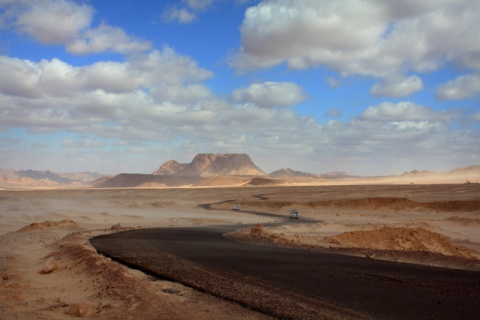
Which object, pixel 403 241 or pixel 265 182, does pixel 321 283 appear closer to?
pixel 403 241

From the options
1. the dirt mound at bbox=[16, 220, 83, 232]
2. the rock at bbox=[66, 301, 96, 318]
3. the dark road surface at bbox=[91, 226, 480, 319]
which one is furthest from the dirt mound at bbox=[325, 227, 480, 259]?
the dirt mound at bbox=[16, 220, 83, 232]

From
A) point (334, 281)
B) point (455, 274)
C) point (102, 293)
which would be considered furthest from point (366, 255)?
point (102, 293)

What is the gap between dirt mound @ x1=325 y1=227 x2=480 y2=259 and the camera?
23.7 meters

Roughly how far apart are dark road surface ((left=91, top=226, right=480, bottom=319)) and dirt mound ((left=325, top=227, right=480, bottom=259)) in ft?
25.9

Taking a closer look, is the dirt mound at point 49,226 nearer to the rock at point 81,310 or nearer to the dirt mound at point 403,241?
the dirt mound at point 403,241

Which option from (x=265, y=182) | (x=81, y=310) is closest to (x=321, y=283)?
(x=81, y=310)

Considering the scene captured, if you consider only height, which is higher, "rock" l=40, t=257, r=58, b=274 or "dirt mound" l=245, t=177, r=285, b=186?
"dirt mound" l=245, t=177, r=285, b=186

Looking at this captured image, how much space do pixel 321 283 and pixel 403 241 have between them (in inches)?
582

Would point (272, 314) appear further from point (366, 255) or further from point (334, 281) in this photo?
point (366, 255)

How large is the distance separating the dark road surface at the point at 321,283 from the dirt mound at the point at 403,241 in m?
7.88

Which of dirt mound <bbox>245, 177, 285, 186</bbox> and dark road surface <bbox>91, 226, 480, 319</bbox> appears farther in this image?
dirt mound <bbox>245, 177, 285, 186</bbox>

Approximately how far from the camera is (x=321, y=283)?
1172cm

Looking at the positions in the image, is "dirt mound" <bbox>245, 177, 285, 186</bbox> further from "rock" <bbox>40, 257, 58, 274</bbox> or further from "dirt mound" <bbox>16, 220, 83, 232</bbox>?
"rock" <bbox>40, 257, 58, 274</bbox>

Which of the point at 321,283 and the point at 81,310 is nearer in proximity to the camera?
the point at 81,310
